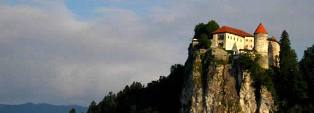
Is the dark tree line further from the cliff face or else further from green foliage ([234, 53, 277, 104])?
the cliff face

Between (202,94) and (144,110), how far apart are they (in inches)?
640

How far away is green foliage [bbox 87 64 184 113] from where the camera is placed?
105863mm

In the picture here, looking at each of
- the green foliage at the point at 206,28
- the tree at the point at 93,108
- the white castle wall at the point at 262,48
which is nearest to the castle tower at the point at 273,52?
the white castle wall at the point at 262,48

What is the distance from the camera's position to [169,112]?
339 ft

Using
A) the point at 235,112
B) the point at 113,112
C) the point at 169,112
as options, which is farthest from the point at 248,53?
the point at 113,112

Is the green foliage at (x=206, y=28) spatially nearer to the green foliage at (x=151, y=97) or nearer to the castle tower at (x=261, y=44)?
the green foliage at (x=151, y=97)

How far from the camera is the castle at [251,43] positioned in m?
91.6

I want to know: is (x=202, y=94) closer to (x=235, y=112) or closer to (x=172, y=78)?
(x=235, y=112)

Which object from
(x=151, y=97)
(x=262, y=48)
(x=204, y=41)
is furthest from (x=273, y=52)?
(x=151, y=97)

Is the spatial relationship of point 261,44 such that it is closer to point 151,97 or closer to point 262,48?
point 262,48

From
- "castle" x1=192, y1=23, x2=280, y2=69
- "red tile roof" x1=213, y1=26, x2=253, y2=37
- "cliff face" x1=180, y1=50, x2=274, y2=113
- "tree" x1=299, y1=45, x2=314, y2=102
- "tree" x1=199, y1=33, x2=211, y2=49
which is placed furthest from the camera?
"tree" x1=199, y1=33, x2=211, y2=49

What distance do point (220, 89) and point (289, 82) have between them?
388 inches

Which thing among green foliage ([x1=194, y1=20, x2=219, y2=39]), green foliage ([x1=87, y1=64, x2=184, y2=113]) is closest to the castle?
green foliage ([x1=194, y1=20, x2=219, y2=39])

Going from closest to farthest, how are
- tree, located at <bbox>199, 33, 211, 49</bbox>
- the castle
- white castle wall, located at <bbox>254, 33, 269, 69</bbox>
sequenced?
white castle wall, located at <bbox>254, 33, 269, 69</bbox> < the castle < tree, located at <bbox>199, 33, 211, 49</bbox>
